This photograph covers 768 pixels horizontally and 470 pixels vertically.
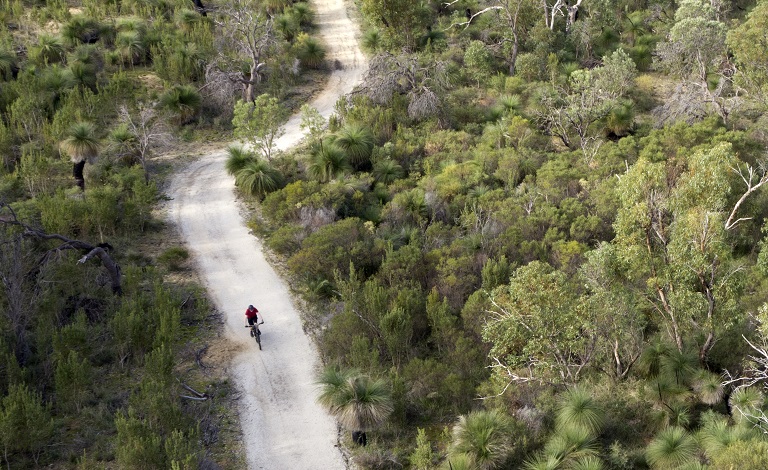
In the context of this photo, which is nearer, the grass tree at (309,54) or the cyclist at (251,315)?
the cyclist at (251,315)

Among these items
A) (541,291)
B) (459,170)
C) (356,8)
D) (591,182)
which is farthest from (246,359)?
(356,8)

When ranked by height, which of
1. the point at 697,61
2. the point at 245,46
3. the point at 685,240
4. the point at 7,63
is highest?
the point at 685,240

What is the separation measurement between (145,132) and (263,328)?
11415 millimetres

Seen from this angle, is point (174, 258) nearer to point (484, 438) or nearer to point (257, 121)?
point (257, 121)

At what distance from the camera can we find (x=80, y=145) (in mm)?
26250

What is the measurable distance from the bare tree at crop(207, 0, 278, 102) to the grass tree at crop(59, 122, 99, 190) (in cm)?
845

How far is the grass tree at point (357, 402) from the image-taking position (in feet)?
51.1

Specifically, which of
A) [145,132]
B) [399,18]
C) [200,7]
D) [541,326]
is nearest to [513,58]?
[399,18]

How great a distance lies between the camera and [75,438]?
1633 cm

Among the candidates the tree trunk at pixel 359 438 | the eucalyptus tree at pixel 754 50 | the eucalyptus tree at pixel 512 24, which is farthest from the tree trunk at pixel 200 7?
the tree trunk at pixel 359 438

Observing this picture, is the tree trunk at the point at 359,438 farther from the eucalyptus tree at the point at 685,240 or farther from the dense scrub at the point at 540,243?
the eucalyptus tree at the point at 685,240

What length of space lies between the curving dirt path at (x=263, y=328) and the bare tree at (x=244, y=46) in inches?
120

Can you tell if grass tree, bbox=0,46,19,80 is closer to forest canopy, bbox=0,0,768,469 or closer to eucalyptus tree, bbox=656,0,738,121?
forest canopy, bbox=0,0,768,469

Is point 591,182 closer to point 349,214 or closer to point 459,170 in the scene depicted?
point 459,170
